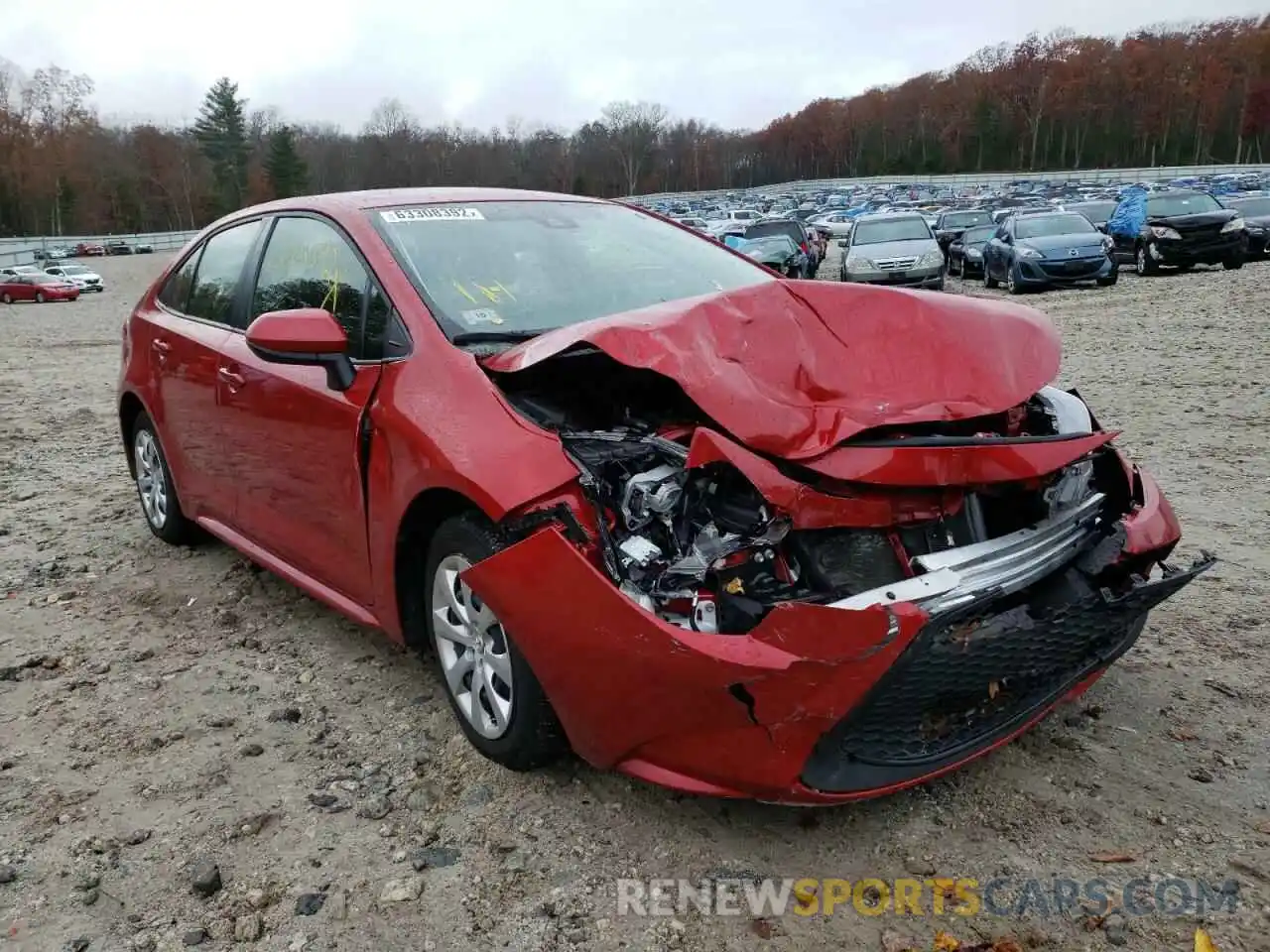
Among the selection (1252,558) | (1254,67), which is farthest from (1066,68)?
(1252,558)

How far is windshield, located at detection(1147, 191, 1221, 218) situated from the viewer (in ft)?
59.0

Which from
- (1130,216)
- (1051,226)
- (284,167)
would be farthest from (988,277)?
(284,167)

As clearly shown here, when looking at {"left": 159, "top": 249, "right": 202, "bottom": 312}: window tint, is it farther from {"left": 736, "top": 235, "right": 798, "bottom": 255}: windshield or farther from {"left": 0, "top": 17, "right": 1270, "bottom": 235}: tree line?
{"left": 0, "top": 17, "right": 1270, "bottom": 235}: tree line

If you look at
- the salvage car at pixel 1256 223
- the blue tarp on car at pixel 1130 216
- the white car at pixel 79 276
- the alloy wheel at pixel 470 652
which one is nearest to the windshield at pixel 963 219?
the blue tarp on car at pixel 1130 216

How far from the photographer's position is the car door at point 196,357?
13.7ft

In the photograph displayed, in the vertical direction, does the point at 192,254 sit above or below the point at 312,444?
above

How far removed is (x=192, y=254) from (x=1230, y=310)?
1105 cm

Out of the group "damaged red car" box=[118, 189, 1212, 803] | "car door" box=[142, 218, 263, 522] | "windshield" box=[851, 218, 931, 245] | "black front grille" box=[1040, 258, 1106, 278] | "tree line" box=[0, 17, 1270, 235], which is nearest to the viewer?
"damaged red car" box=[118, 189, 1212, 803]

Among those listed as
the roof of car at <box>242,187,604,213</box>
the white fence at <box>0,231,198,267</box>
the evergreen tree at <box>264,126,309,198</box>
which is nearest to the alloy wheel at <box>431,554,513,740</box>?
the roof of car at <box>242,187,604,213</box>

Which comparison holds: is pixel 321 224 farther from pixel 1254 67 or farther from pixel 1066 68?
pixel 1066 68

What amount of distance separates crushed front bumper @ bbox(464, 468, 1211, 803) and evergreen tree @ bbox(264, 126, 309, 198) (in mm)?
95240

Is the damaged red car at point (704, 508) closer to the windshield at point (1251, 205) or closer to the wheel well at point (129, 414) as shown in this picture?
the wheel well at point (129, 414)

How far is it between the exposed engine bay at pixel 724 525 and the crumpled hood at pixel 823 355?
0.28ft

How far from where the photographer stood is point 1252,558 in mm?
4125
